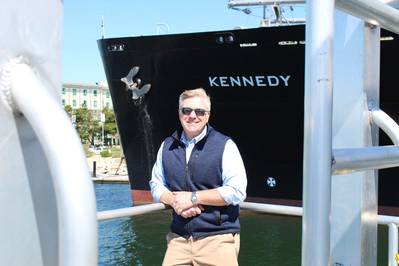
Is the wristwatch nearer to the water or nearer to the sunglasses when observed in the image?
the sunglasses

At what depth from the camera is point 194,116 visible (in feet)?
7.88

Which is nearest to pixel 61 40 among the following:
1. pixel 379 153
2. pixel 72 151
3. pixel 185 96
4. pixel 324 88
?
pixel 72 151

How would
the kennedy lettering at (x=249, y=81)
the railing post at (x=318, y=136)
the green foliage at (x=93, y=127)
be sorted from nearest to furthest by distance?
the railing post at (x=318, y=136), the kennedy lettering at (x=249, y=81), the green foliage at (x=93, y=127)

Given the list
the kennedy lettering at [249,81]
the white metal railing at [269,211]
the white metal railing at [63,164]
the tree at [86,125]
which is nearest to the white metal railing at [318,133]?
the white metal railing at [63,164]

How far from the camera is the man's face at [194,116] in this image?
2.39 m

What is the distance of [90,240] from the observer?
23.5 inches

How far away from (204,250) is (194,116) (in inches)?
23.5

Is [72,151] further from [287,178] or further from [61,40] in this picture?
[287,178]

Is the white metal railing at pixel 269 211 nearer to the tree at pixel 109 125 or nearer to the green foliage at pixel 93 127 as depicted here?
the green foliage at pixel 93 127

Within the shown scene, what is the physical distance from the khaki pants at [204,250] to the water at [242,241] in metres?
7.19

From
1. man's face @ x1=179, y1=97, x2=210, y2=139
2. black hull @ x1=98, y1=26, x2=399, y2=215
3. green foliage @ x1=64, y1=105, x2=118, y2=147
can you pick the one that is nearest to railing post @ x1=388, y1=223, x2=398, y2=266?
man's face @ x1=179, y1=97, x2=210, y2=139

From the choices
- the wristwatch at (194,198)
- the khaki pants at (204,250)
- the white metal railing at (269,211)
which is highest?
the wristwatch at (194,198)

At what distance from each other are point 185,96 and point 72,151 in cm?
183

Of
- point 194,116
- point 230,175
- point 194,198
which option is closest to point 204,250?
point 194,198
